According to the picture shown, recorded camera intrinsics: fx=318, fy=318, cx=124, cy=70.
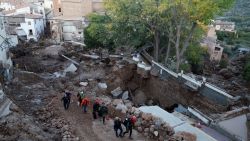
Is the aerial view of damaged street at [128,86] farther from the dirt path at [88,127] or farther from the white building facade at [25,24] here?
the white building facade at [25,24]

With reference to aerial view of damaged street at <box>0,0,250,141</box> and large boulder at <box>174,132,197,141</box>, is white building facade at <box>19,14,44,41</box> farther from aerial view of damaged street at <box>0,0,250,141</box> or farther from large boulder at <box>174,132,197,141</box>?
large boulder at <box>174,132,197,141</box>

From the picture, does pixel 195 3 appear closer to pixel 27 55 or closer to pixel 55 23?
pixel 27 55

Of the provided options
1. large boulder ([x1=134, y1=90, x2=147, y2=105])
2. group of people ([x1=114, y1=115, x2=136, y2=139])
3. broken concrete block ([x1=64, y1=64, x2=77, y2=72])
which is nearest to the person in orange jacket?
group of people ([x1=114, y1=115, x2=136, y2=139])

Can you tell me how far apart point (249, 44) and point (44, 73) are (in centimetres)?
5194

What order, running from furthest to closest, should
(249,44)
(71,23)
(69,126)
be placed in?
(249,44) → (71,23) → (69,126)

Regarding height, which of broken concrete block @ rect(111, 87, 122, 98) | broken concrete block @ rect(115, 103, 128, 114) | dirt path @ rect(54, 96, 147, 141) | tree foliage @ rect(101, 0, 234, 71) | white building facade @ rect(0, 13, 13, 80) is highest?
tree foliage @ rect(101, 0, 234, 71)

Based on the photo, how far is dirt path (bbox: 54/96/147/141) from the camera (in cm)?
1491

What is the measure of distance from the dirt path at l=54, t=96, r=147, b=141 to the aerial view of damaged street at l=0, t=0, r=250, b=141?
47 mm

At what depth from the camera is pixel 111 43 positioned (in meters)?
33.0

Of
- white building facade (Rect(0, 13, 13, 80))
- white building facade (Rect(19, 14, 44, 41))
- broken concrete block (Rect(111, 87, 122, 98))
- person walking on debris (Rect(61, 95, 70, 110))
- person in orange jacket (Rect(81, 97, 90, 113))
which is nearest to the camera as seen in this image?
person in orange jacket (Rect(81, 97, 90, 113))

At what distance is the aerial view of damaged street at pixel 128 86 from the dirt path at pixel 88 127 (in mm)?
47

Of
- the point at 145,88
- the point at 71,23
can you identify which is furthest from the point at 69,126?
the point at 71,23

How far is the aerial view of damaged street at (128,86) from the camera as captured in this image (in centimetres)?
1519

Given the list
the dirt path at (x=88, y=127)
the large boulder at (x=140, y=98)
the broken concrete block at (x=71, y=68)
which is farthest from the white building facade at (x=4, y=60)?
the large boulder at (x=140, y=98)
